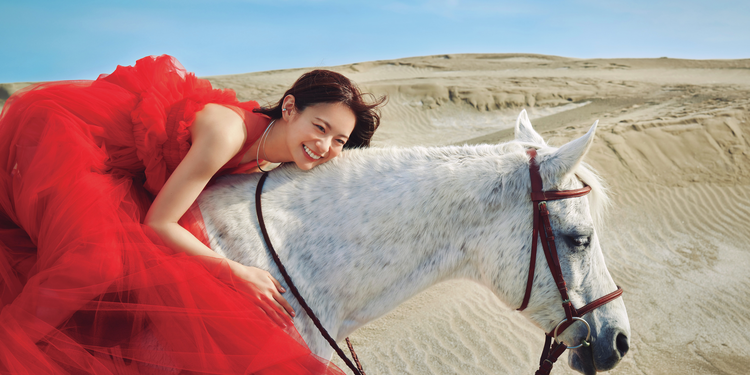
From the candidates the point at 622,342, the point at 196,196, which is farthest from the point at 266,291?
the point at 622,342

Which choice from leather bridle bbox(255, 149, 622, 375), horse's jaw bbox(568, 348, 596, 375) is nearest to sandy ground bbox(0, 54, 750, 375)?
horse's jaw bbox(568, 348, 596, 375)

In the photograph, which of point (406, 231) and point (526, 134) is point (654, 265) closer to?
point (526, 134)

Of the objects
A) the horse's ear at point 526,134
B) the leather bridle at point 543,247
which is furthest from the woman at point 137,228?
the horse's ear at point 526,134

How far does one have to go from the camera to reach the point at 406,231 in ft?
5.40

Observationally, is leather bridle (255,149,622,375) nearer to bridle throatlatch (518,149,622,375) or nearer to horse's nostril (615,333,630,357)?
bridle throatlatch (518,149,622,375)

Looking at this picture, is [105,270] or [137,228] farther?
[137,228]

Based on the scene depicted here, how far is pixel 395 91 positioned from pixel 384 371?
15927 millimetres

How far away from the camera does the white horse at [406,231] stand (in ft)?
5.38

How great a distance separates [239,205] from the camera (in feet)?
5.58

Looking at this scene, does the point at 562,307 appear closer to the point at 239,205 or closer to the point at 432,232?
the point at 432,232

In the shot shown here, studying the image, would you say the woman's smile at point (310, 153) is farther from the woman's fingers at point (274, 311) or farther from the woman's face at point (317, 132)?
the woman's fingers at point (274, 311)

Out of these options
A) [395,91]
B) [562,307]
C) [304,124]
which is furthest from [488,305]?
[395,91]

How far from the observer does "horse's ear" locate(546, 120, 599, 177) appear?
154cm

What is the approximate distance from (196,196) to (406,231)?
842 mm
